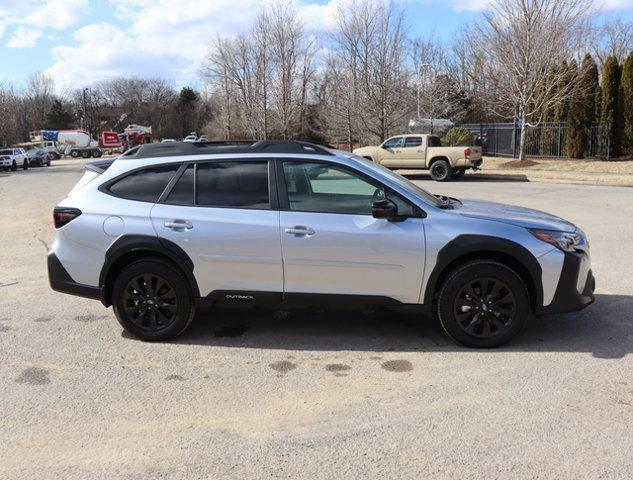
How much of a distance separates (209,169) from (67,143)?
81819 millimetres

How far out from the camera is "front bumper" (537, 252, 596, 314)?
4.51 m

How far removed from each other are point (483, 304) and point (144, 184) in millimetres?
3099

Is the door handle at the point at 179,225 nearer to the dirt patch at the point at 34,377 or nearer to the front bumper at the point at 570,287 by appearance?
the dirt patch at the point at 34,377

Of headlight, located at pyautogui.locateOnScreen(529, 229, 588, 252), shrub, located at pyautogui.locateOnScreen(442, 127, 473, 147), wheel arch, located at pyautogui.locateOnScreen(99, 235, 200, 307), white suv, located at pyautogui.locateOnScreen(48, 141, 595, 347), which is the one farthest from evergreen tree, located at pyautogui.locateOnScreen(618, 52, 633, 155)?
wheel arch, located at pyautogui.locateOnScreen(99, 235, 200, 307)

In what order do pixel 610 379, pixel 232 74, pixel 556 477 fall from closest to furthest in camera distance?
pixel 556 477, pixel 610 379, pixel 232 74

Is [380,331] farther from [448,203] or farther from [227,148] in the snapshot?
[227,148]

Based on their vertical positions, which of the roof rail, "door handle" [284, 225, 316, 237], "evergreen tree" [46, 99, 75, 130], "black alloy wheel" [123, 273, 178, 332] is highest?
"evergreen tree" [46, 99, 75, 130]

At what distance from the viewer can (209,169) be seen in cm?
494

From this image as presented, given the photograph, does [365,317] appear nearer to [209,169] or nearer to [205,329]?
[205,329]

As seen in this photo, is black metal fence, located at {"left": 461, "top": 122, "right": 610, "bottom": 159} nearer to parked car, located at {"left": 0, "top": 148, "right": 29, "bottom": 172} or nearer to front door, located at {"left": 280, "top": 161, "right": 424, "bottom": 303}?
front door, located at {"left": 280, "top": 161, "right": 424, "bottom": 303}

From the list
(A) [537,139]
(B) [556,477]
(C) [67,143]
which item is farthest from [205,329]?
(C) [67,143]

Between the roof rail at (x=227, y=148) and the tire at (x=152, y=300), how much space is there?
3.43ft

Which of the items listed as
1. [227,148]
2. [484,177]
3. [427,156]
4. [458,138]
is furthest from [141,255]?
[458,138]

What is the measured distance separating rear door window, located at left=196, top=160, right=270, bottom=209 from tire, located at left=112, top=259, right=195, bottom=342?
693 mm
